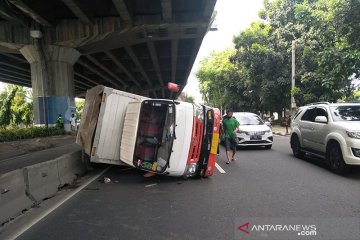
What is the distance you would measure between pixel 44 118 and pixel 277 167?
56.7 ft

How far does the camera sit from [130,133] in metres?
8.17

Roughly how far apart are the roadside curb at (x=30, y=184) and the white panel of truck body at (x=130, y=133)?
1.44 meters

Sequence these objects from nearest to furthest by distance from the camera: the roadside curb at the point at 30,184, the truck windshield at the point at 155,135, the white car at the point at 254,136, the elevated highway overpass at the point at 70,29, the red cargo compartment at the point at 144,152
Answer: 1. the roadside curb at the point at 30,184
2. the truck windshield at the point at 155,135
3. the red cargo compartment at the point at 144,152
4. the white car at the point at 254,136
5. the elevated highway overpass at the point at 70,29

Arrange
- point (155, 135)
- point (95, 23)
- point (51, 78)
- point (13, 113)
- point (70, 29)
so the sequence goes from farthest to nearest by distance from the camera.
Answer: point (13, 113), point (51, 78), point (70, 29), point (95, 23), point (155, 135)

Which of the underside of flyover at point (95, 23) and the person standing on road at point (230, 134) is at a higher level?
the underside of flyover at point (95, 23)

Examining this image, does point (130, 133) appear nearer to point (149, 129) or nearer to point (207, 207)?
point (149, 129)

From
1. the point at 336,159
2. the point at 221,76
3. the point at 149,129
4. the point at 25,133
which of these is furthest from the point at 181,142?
the point at 221,76

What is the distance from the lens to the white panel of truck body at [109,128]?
8.66 metres

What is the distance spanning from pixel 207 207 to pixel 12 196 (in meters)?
3.21

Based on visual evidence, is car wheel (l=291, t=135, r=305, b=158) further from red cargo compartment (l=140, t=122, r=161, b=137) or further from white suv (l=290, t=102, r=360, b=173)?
red cargo compartment (l=140, t=122, r=161, b=137)

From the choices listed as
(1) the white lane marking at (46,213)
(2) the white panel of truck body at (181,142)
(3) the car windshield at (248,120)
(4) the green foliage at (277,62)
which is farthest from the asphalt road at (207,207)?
(4) the green foliage at (277,62)

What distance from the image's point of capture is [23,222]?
516cm

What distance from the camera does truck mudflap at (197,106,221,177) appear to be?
26.5 ft

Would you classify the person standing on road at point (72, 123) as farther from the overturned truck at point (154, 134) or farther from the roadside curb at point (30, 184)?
the roadside curb at point (30, 184)
